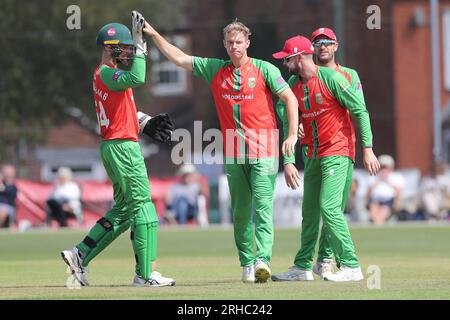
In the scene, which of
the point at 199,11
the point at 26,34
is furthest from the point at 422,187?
the point at 199,11

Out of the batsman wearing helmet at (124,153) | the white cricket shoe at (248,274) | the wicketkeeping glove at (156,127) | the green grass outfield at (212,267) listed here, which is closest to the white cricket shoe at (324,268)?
the green grass outfield at (212,267)

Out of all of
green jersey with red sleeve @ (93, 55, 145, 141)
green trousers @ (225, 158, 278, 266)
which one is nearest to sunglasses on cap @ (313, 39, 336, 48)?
green trousers @ (225, 158, 278, 266)

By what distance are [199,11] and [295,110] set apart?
4478cm

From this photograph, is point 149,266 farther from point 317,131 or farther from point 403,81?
point 403,81

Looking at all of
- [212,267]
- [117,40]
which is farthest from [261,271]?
[212,267]

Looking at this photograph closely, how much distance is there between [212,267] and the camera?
606 inches

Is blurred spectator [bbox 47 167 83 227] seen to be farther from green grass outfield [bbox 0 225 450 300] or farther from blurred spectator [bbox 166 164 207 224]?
green grass outfield [bbox 0 225 450 300]

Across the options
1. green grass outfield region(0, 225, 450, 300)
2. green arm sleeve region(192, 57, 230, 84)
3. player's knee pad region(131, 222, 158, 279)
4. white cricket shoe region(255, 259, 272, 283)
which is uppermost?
green arm sleeve region(192, 57, 230, 84)

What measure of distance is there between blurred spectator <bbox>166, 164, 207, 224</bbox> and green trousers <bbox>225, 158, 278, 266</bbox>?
18216 mm

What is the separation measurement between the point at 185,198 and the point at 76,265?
736 inches

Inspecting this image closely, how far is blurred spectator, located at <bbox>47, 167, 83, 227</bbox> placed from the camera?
1190 inches

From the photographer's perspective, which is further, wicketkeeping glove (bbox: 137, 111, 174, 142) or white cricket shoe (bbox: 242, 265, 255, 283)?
wicketkeeping glove (bbox: 137, 111, 174, 142)

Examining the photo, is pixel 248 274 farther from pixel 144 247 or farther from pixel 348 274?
pixel 144 247

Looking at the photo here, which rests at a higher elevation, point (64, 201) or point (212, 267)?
point (64, 201)
